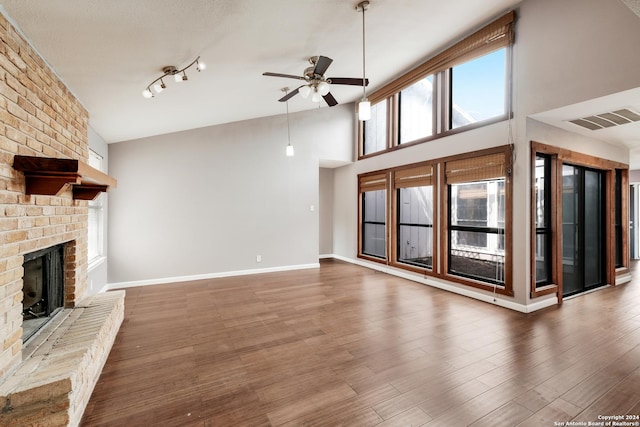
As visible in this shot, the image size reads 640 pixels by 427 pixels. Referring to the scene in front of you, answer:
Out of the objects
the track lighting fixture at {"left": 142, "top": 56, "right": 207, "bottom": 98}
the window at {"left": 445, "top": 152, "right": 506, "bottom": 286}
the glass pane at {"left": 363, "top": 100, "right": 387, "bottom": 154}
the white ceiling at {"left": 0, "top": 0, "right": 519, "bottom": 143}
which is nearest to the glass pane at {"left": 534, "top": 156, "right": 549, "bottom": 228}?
the window at {"left": 445, "top": 152, "right": 506, "bottom": 286}

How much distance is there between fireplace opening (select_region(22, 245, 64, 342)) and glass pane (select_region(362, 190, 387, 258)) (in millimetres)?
5197

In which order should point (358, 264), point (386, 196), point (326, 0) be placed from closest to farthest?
point (326, 0) < point (386, 196) < point (358, 264)

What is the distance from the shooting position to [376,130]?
6.50 m

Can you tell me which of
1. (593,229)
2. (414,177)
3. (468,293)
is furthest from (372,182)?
(593,229)

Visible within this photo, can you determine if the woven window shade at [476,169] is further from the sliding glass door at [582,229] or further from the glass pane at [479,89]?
the sliding glass door at [582,229]

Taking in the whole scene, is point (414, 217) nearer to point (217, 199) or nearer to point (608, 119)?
point (608, 119)

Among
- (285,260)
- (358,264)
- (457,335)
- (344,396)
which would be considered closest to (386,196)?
(358,264)

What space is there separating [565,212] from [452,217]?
1.54 m

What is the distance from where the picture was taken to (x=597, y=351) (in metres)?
2.61

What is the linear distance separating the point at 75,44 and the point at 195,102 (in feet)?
6.14

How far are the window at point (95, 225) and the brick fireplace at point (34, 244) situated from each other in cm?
181

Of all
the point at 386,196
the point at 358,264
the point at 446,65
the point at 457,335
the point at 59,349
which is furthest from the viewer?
the point at 358,264

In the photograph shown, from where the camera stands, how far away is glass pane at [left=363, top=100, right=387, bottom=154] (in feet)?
20.4

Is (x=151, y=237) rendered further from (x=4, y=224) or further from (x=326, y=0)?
(x=326, y=0)
